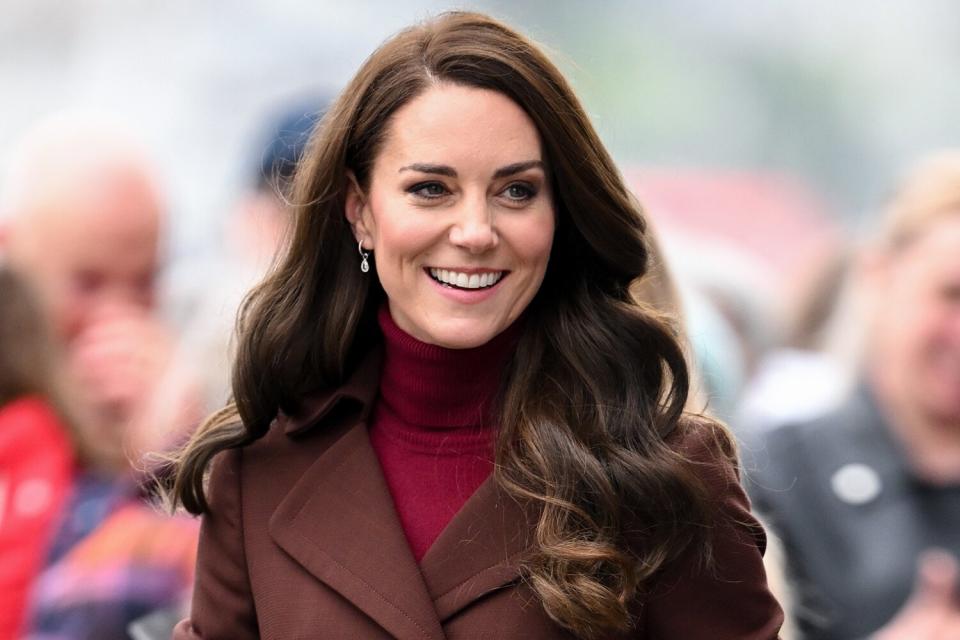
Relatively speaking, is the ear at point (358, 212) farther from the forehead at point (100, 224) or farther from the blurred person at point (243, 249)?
the forehead at point (100, 224)

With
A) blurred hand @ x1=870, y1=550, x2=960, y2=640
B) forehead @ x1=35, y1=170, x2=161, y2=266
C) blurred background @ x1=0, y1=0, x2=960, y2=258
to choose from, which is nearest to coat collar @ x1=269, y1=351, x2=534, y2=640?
blurred hand @ x1=870, y1=550, x2=960, y2=640

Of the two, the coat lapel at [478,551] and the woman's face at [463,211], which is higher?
the woman's face at [463,211]

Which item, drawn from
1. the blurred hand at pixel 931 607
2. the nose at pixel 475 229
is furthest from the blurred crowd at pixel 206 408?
the nose at pixel 475 229

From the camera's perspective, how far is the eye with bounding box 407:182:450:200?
3.15 metres

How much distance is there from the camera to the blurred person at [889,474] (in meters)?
4.40

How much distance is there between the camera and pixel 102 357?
5297 mm

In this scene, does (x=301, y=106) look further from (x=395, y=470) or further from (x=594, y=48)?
(x=594, y=48)

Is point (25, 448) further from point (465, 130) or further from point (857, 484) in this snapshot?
point (857, 484)

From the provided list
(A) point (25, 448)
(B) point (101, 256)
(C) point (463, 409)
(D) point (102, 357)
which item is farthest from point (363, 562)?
(B) point (101, 256)

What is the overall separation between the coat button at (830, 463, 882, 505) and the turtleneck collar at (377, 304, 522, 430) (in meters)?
1.50

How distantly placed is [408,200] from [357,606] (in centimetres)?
70

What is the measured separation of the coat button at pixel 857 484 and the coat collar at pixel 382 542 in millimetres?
1542

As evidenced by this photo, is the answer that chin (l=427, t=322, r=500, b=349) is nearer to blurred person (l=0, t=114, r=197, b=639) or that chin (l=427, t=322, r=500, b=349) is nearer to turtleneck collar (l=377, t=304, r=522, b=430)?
turtleneck collar (l=377, t=304, r=522, b=430)

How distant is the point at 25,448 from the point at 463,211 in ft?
5.82
